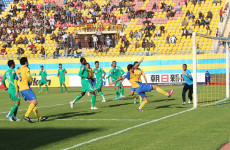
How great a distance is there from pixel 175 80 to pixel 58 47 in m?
13.8

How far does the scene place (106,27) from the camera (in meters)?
45.3

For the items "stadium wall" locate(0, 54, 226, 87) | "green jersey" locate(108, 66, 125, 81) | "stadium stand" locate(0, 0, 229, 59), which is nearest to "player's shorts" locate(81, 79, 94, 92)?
"green jersey" locate(108, 66, 125, 81)

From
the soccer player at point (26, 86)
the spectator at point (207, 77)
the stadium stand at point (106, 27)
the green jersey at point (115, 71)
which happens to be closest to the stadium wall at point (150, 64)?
the spectator at point (207, 77)

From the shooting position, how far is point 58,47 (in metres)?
44.8

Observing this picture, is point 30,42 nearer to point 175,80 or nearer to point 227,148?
point 175,80

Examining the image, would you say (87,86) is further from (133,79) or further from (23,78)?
(23,78)

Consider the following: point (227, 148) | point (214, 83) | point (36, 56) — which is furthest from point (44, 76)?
point (227, 148)

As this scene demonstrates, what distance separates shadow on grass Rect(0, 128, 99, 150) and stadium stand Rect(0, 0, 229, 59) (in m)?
26.2

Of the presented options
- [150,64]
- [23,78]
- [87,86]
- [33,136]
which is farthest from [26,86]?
[150,64]

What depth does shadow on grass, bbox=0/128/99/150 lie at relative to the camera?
378 inches

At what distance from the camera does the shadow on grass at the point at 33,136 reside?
9.59 m

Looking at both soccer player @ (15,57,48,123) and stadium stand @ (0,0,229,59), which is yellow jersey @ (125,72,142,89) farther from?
stadium stand @ (0,0,229,59)

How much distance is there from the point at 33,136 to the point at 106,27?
3511 cm

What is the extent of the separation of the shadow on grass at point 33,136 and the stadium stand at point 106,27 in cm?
2625
